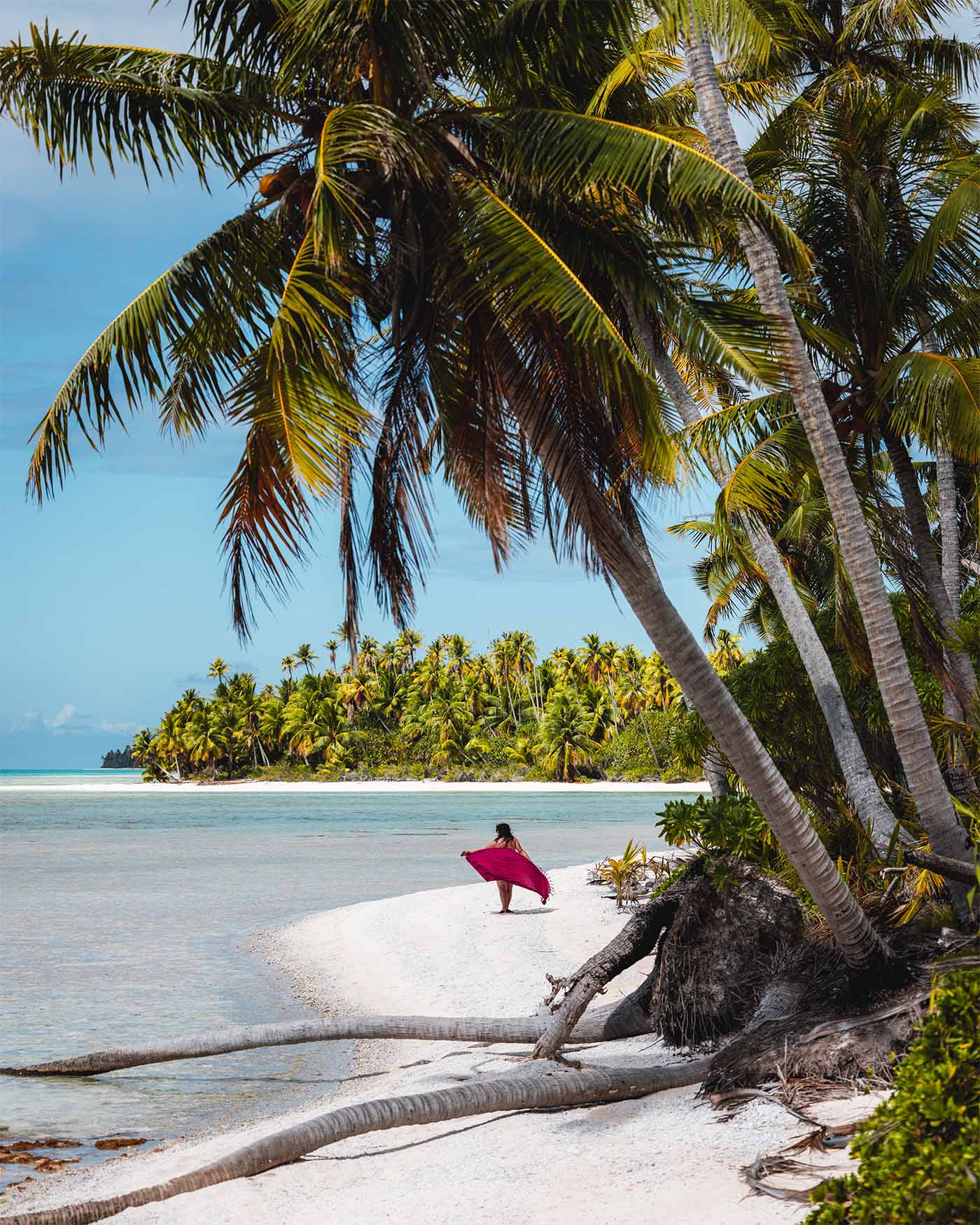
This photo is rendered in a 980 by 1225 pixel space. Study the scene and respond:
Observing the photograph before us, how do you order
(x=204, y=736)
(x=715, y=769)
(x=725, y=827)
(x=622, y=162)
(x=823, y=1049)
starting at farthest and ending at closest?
1. (x=204, y=736)
2. (x=715, y=769)
3. (x=725, y=827)
4. (x=622, y=162)
5. (x=823, y=1049)

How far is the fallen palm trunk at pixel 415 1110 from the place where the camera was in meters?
5.26

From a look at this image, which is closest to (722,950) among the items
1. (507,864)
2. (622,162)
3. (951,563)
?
(622,162)

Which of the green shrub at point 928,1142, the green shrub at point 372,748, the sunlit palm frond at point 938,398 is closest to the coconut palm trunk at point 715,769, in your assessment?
the sunlit palm frond at point 938,398

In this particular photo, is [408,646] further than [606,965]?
Yes

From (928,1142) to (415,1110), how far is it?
129 inches

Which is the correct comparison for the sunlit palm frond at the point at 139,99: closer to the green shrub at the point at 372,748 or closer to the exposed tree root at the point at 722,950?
the exposed tree root at the point at 722,950

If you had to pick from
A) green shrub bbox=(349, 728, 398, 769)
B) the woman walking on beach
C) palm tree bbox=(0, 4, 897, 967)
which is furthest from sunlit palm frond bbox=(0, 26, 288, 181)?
green shrub bbox=(349, 728, 398, 769)

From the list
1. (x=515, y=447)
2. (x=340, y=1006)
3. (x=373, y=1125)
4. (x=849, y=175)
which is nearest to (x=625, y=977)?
(x=340, y=1006)

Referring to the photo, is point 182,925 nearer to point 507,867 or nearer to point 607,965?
point 507,867

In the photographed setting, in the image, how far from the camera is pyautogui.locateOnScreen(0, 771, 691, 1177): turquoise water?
8.12 meters

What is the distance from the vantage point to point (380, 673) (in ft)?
294

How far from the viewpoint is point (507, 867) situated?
13891mm

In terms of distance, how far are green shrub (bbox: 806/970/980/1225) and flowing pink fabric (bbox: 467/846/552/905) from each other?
10.2m

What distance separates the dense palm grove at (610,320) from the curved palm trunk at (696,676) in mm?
17
